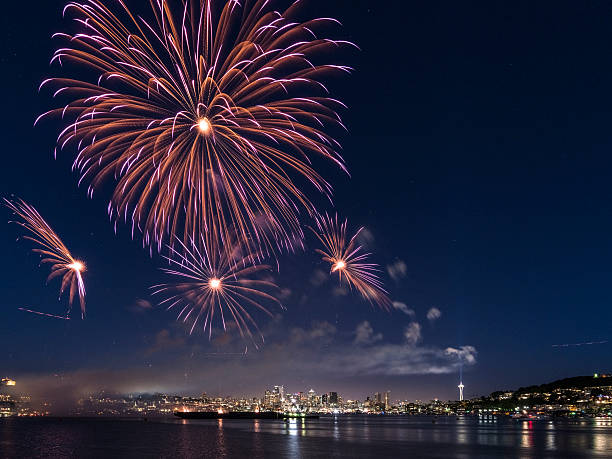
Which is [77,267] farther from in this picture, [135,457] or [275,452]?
[275,452]

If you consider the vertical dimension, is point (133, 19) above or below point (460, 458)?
above

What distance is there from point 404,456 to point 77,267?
40.4m

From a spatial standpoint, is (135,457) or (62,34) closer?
(62,34)

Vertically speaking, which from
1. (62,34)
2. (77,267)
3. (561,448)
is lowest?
(561,448)

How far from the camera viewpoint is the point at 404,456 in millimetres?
57969

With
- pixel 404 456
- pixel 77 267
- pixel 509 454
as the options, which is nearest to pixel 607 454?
pixel 509 454

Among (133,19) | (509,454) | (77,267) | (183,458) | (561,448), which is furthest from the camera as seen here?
(561,448)

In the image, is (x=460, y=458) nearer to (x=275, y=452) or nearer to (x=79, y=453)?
(x=275, y=452)

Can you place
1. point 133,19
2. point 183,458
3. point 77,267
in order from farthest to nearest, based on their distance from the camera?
point 183,458 → point 77,267 → point 133,19

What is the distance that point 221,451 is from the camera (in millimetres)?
63188

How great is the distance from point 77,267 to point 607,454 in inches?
2278

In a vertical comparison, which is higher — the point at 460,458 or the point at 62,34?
the point at 62,34

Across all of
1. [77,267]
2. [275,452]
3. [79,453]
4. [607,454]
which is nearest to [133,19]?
[77,267]

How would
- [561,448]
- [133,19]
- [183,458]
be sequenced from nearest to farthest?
[133,19]
[183,458]
[561,448]
